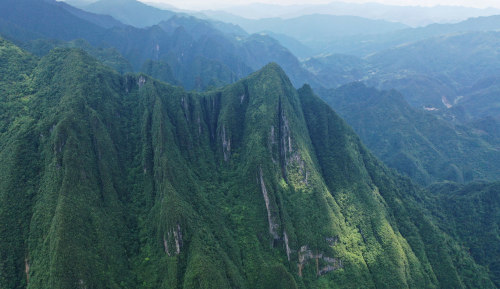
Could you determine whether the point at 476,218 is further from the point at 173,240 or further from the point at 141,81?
the point at 141,81

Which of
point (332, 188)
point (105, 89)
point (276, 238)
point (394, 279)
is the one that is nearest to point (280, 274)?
point (276, 238)

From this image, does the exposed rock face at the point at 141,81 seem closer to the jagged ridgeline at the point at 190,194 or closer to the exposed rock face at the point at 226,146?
the jagged ridgeline at the point at 190,194

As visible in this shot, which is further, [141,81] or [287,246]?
[141,81]

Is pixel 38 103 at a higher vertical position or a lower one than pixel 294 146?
higher

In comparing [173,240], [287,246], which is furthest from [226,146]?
[173,240]

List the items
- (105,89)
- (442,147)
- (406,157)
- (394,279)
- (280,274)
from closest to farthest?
(280,274), (394,279), (105,89), (406,157), (442,147)

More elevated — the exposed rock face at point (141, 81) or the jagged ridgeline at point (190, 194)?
the exposed rock face at point (141, 81)

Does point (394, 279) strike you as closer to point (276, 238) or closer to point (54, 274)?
point (276, 238)

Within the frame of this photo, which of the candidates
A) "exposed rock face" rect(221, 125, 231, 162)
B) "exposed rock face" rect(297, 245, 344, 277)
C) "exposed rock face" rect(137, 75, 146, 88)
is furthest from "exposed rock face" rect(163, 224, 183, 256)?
"exposed rock face" rect(137, 75, 146, 88)

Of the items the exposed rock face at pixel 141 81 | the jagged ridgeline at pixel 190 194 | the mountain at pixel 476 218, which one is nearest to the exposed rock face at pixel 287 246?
the jagged ridgeline at pixel 190 194
